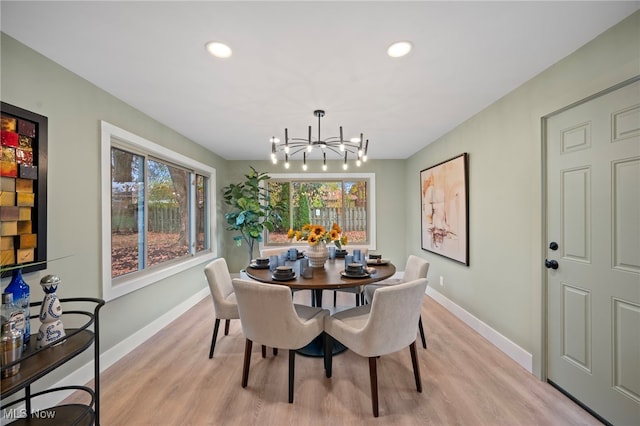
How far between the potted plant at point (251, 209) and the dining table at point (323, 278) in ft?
6.60

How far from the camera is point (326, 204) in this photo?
5.45 meters

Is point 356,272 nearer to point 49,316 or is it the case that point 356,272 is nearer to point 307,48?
point 307,48

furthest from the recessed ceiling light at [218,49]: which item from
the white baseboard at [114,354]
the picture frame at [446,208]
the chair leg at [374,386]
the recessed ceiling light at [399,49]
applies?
the picture frame at [446,208]

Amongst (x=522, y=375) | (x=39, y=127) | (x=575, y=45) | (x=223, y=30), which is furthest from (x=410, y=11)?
(x=522, y=375)

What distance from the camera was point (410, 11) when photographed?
1.44m

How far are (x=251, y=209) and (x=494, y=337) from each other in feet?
12.5

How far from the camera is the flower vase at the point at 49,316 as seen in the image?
1351 mm

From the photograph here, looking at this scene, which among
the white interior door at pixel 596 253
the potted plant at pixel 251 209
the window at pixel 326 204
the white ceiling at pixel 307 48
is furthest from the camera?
the window at pixel 326 204

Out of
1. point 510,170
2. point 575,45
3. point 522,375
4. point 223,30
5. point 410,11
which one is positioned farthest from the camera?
point 510,170

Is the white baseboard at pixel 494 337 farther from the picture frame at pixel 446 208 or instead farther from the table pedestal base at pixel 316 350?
the table pedestal base at pixel 316 350

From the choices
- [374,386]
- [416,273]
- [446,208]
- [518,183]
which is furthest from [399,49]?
[446,208]

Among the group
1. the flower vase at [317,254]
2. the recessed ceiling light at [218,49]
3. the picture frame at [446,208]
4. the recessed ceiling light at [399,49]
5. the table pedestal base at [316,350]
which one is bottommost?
the table pedestal base at [316,350]

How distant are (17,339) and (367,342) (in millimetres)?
1806

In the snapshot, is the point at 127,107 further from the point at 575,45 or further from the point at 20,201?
the point at 575,45
